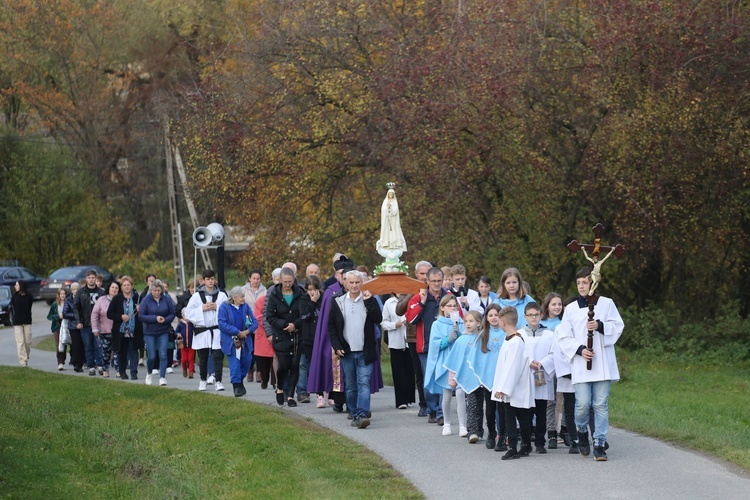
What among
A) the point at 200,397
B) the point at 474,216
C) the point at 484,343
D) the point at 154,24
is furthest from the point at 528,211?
the point at 154,24

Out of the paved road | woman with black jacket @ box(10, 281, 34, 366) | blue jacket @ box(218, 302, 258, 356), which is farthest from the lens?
woman with black jacket @ box(10, 281, 34, 366)

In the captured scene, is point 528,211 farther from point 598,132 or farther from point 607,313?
point 607,313

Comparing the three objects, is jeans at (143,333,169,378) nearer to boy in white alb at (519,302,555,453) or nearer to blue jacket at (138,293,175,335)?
blue jacket at (138,293,175,335)

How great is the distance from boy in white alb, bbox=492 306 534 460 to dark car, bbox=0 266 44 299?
3892 centimetres

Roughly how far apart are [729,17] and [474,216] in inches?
257

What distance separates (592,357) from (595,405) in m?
0.49

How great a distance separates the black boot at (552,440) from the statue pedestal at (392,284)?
12.9 feet

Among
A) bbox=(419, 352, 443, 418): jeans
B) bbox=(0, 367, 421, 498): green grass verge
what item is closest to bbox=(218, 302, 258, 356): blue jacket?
bbox=(0, 367, 421, 498): green grass verge

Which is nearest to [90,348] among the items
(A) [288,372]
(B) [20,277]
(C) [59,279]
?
(A) [288,372]

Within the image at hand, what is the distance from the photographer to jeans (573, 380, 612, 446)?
13.0 meters

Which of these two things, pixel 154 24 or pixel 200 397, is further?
pixel 154 24

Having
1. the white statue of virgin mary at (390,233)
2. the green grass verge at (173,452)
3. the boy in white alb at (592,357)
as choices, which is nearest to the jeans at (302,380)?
the green grass verge at (173,452)

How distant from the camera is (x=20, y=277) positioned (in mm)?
51750

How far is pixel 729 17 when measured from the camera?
86.4 ft
